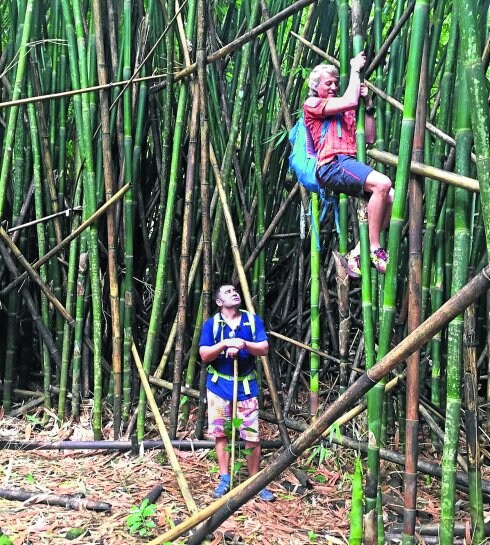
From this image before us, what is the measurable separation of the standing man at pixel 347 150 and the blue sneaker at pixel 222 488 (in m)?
1.04

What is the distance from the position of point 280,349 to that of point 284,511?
1.19m

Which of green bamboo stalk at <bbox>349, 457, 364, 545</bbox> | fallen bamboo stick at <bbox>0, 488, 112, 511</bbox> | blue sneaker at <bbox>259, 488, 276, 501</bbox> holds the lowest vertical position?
blue sneaker at <bbox>259, 488, 276, 501</bbox>

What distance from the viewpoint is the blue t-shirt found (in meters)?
2.25

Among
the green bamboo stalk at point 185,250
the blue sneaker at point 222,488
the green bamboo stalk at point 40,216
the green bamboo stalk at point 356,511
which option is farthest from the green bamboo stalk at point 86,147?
the green bamboo stalk at point 356,511

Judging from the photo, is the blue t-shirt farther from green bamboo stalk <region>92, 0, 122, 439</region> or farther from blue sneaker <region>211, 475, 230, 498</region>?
green bamboo stalk <region>92, 0, 122, 439</region>

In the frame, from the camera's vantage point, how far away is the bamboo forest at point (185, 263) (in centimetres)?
195

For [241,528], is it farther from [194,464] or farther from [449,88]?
[449,88]


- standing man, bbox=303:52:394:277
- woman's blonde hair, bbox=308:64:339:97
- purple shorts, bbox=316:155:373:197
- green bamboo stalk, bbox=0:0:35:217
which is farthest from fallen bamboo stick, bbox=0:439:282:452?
woman's blonde hair, bbox=308:64:339:97

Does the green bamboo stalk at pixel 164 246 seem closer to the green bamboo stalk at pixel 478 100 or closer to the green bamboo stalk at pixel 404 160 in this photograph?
the green bamboo stalk at pixel 404 160

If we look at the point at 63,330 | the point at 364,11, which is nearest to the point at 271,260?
the point at 63,330

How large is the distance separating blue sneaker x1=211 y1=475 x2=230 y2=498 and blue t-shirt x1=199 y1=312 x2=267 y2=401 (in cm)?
31

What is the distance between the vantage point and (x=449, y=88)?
1.69 metres

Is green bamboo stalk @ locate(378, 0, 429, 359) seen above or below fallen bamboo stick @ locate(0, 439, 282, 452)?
above

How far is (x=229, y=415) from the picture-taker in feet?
7.50
